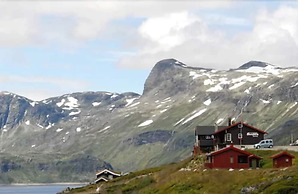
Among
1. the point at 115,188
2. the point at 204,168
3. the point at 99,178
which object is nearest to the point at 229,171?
the point at 204,168

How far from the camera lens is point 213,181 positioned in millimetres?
106125

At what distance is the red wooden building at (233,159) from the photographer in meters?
114

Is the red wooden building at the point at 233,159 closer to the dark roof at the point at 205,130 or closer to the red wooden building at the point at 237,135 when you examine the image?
the red wooden building at the point at 237,135

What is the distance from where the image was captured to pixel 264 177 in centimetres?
9944

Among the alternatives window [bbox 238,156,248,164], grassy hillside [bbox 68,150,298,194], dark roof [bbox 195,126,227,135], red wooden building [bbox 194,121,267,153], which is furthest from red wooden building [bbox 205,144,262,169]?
dark roof [bbox 195,126,227,135]

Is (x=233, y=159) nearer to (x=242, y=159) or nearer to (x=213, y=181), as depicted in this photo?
(x=242, y=159)

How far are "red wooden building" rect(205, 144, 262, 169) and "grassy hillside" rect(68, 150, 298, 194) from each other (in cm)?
202

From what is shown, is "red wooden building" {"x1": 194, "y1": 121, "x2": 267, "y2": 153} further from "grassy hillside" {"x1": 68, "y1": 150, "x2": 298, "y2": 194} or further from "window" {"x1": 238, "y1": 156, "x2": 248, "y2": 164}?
"window" {"x1": 238, "y1": 156, "x2": 248, "y2": 164}

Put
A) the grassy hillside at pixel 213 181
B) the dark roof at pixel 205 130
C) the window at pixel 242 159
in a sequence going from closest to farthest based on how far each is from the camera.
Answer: the grassy hillside at pixel 213 181
the window at pixel 242 159
the dark roof at pixel 205 130

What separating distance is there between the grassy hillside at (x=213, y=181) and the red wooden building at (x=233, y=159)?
2.02m

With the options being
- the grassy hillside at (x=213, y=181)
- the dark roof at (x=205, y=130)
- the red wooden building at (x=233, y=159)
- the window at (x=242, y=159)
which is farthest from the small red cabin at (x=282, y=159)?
the dark roof at (x=205, y=130)

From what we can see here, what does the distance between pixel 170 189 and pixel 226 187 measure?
11.9 metres

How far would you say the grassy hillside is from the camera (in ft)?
311

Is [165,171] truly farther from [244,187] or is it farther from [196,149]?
[244,187]
